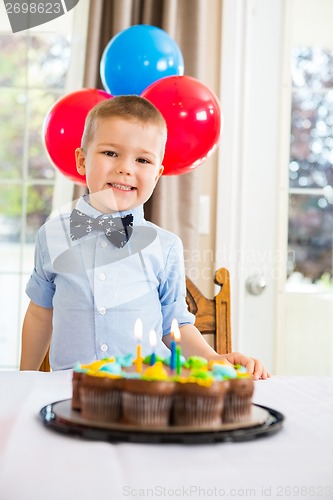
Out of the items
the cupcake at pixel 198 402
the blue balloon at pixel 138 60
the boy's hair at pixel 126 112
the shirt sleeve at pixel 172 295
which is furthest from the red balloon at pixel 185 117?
the cupcake at pixel 198 402

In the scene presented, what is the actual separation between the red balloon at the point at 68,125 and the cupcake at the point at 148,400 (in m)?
1.42

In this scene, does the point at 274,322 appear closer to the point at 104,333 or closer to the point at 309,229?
the point at 309,229

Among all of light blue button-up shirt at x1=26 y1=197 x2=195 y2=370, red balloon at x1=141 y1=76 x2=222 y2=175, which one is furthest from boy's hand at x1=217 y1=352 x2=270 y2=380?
red balloon at x1=141 y1=76 x2=222 y2=175

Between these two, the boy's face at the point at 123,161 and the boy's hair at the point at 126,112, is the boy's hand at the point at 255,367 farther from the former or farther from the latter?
the boy's hair at the point at 126,112

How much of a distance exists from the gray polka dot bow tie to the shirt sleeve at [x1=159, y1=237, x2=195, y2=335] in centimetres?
13

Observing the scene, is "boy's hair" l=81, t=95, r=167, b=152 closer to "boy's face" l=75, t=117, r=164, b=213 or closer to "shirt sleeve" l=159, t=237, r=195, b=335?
"boy's face" l=75, t=117, r=164, b=213

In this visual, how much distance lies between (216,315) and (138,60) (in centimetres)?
84

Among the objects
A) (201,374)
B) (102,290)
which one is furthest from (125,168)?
(201,374)

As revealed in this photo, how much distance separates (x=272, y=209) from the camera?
2.75m

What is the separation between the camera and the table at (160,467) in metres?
0.60

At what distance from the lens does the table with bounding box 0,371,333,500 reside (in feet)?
1.95

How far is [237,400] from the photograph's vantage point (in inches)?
30.5

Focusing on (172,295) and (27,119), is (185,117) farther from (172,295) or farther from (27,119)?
(27,119)

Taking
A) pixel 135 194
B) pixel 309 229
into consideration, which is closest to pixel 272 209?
pixel 309 229
